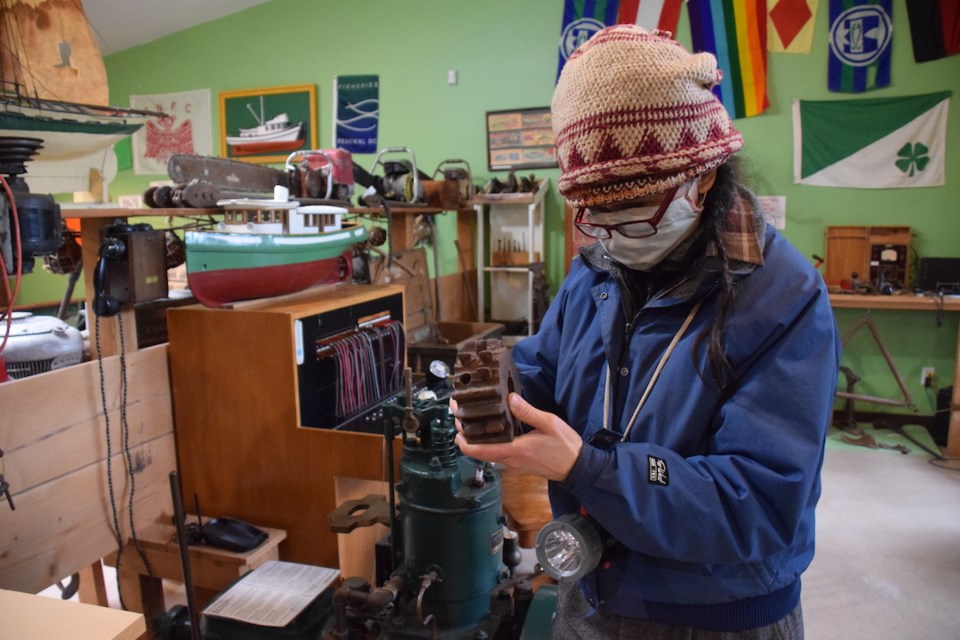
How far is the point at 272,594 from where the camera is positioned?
1.89m

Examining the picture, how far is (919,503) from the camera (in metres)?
3.71

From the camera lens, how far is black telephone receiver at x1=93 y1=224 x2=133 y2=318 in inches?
80.0

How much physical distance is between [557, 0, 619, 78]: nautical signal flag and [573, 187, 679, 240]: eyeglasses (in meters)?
4.36

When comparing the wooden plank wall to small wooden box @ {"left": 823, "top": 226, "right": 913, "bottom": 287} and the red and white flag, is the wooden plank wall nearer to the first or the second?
the red and white flag

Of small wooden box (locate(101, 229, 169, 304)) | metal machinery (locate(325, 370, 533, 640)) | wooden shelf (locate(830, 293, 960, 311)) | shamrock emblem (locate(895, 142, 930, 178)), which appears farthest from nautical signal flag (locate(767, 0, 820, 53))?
small wooden box (locate(101, 229, 169, 304))

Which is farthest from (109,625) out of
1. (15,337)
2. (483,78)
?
(483,78)

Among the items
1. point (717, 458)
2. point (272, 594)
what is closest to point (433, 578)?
point (272, 594)

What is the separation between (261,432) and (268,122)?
4550mm

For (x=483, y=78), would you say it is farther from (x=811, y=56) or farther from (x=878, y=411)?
(x=878, y=411)

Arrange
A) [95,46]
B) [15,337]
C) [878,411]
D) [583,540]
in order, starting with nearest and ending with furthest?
[583,540]
[15,337]
[95,46]
[878,411]

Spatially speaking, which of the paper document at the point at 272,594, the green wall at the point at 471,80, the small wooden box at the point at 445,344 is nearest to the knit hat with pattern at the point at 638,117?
the paper document at the point at 272,594

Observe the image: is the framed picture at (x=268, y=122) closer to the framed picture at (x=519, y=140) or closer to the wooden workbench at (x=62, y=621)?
the framed picture at (x=519, y=140)

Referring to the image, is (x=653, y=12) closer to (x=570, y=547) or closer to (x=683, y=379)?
(x=683, y=379)

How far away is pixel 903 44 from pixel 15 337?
5468 millimetres
